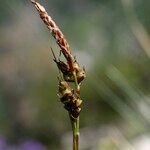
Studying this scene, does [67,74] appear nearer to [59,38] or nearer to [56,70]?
[59,38]

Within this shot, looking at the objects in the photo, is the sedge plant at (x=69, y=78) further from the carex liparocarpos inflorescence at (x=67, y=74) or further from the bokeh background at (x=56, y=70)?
the bokeh background at (x=56, y=70)

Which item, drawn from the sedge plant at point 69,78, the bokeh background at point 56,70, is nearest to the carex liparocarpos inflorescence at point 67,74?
the sedge plant at point 69,78

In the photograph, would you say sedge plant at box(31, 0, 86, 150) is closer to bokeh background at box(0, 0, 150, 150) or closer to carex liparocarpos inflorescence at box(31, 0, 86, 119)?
carex liparocarpos inflorescence at box(31, 0, 86, 119)

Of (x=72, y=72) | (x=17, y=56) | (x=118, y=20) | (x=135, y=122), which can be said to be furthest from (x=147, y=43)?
(x=17, y=56)

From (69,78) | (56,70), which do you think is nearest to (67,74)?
(69,78)

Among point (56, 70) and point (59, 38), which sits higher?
point (56, 70)

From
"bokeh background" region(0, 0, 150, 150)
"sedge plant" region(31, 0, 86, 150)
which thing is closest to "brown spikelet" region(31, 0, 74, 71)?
"sedge plant" region(31, 0, 86, 150)
